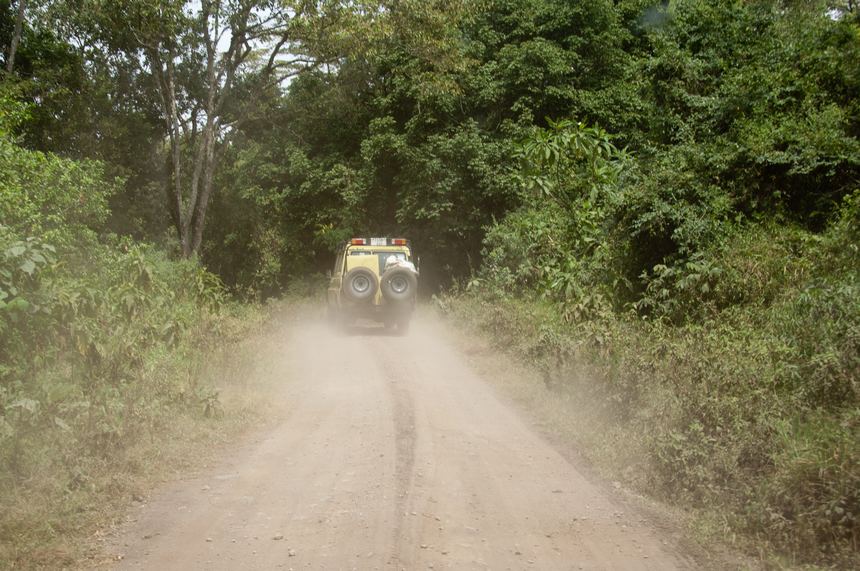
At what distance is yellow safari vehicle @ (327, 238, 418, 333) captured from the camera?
16.5 meters

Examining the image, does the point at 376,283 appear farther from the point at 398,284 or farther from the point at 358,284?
the point at 398,284

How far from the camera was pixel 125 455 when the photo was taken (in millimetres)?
6531

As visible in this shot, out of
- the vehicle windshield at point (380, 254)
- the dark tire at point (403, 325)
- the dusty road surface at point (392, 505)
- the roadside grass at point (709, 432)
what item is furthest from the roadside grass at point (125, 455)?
the vehicle windshield at point (380, 254)

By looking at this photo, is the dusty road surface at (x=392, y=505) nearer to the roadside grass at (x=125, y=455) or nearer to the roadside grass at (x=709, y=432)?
the roadside grass at (x=125, y=455)

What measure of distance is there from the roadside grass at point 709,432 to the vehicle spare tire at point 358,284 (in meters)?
6.43

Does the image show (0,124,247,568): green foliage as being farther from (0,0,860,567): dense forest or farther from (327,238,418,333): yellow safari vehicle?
(327,238,418,333): yellow safari vehicle

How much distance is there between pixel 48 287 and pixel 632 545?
5.36 meters

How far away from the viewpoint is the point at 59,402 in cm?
657

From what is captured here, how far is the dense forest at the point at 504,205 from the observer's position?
6.20 meters

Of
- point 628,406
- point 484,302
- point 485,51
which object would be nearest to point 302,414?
point 628,406

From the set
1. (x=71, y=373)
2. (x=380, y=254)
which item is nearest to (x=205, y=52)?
(x=380, y=254)

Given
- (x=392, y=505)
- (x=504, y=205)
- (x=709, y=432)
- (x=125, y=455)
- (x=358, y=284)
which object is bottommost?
(x=392, y=505)

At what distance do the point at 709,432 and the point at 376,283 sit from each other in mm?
11089

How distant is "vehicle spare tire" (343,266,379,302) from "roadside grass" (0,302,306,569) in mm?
5695
